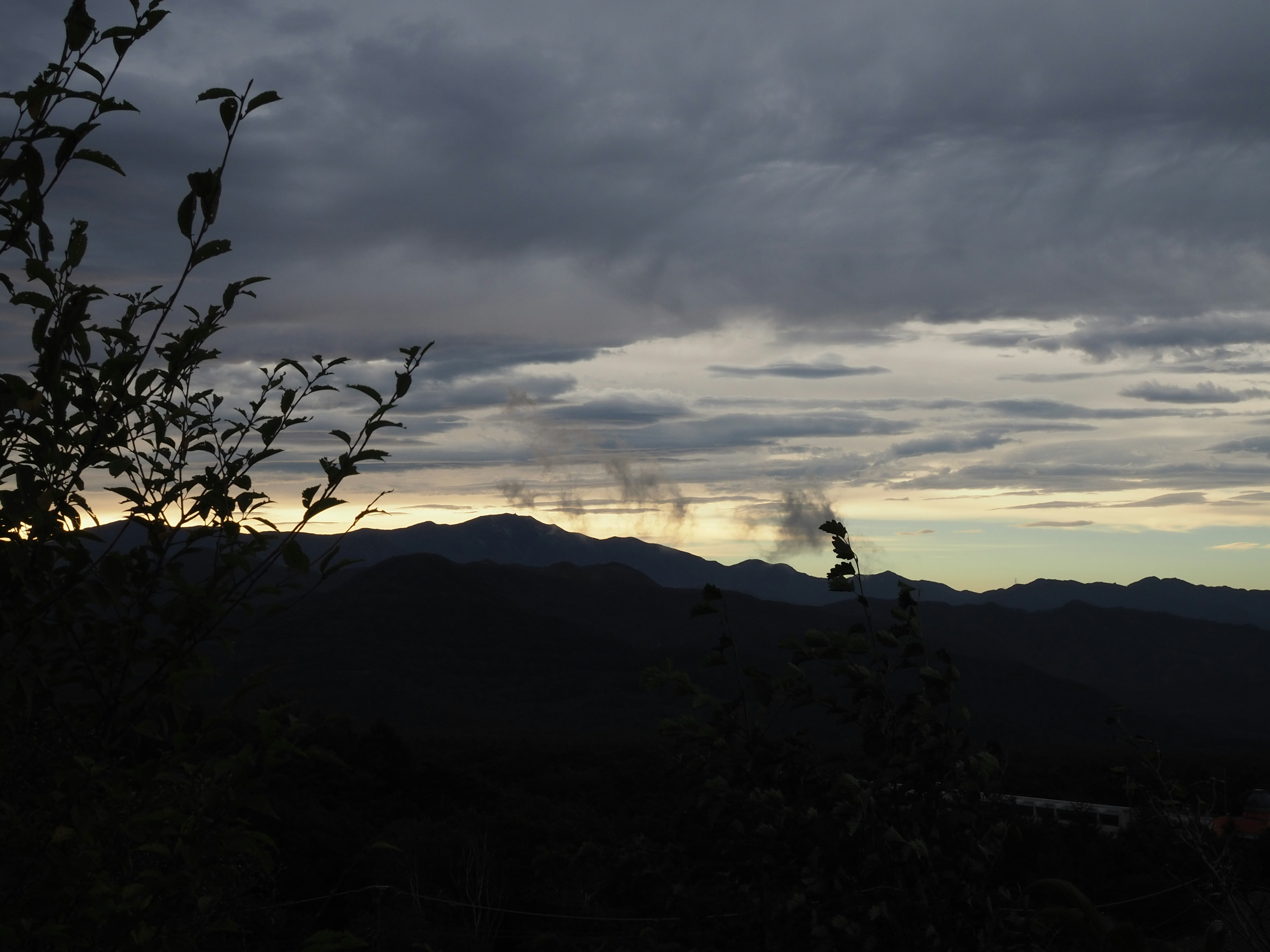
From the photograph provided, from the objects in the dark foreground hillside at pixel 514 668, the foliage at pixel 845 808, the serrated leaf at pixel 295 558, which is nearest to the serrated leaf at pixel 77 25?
the serrated leaf at pixel 295 558

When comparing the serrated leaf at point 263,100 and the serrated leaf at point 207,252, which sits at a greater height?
the serrated leaf at point 263,100

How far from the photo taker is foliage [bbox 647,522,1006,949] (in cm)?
337

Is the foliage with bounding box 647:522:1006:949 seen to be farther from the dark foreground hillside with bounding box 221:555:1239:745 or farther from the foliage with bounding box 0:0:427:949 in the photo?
the dark foreground hillside with bounding box 221:555:1239:745

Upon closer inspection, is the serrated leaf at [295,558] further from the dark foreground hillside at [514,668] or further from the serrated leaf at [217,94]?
the dark foreground hillside at [514,668]

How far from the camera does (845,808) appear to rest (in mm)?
3326

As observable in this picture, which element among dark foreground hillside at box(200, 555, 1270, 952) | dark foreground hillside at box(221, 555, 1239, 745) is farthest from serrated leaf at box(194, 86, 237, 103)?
dark foreground hillside at box(221, 555, 1239, 745)

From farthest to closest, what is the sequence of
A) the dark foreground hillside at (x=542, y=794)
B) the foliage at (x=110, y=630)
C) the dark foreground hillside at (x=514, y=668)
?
the dark foreground hillside at (x=514, y=668)
the dark foreground hillside at (x=542, y=794)
the foliage at (x=110, y=630)

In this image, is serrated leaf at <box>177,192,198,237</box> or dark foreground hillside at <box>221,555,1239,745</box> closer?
serrated leaf at <box>177,192,198,237</box>

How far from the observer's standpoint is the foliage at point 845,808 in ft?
11.0

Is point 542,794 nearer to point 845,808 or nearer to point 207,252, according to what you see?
point 845,808

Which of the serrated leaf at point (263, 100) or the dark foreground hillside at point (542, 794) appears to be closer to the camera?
the serrated leaf at point (263, 100)

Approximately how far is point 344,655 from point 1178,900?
125 meters

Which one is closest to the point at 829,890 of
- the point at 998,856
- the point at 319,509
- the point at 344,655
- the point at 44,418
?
the point at 998,856

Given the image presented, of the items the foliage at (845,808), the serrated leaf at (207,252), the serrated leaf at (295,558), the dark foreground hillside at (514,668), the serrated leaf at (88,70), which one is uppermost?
the serrated leaf at (88,70)
